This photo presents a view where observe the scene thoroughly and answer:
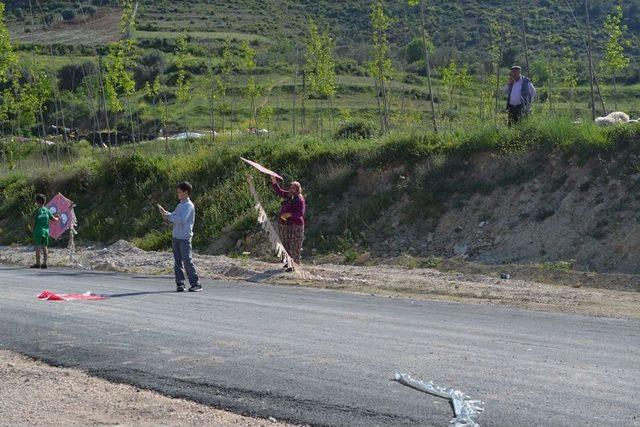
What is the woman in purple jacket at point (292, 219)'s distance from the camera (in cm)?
2039

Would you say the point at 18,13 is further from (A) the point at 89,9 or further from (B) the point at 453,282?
(B) the point at 453,282

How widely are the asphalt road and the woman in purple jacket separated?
4.26 metres

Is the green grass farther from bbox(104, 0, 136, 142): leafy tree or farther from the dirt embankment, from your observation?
the dirt embankment

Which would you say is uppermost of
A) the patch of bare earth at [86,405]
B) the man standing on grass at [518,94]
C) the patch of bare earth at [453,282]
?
the man standing on grass at [518,94]

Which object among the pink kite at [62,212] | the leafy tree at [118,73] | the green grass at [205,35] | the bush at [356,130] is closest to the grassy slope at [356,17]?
the green grass at [205,35]

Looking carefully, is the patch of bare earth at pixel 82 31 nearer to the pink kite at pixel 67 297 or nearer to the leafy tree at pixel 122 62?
the leafy tree at pixel 122 62

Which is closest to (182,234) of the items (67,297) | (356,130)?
(67,297)

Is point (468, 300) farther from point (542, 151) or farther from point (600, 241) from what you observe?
point (542, 151)

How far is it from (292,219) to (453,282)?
12.7 feet

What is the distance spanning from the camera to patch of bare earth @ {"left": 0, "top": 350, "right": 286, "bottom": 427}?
27.4ft

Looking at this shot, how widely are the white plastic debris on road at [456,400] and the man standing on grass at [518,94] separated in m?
15.7

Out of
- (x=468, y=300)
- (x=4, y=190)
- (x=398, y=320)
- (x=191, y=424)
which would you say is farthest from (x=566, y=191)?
(x=4, y=190)

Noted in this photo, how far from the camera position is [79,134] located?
61.8 meters

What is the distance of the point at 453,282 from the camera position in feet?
60.6
